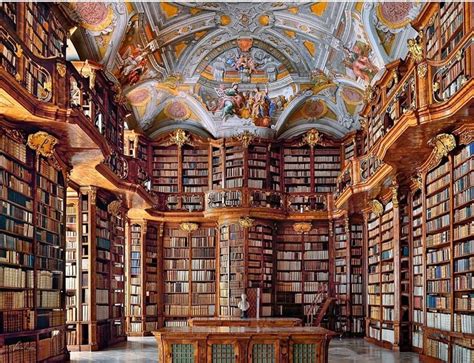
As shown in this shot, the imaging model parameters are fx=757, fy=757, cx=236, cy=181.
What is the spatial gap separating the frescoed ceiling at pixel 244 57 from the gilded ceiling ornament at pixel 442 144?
3.37 meters

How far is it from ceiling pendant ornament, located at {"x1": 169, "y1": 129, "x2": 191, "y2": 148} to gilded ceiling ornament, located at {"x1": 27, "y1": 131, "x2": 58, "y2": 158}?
10827 millimetres

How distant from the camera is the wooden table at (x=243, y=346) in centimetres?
1067

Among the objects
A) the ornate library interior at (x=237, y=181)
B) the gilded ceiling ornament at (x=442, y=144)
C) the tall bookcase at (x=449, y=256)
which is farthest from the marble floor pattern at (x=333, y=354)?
the gilded ceiling ornament at (x=442, y=144)

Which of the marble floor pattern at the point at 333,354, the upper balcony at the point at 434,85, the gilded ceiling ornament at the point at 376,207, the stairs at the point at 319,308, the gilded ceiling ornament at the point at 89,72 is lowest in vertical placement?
the marble floor pattern at the point at 333,354

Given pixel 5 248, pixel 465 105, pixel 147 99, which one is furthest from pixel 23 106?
pixel 147 99

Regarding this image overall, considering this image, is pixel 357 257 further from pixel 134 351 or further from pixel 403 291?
pixel 134 351

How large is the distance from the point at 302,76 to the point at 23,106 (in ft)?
41.8

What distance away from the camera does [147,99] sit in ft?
72.8

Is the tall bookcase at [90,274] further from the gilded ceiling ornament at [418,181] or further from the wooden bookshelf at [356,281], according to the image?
the wooden bookshelf at [356,281]

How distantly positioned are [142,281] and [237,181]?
407 centimetres

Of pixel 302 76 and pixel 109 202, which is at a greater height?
pixel 302 76

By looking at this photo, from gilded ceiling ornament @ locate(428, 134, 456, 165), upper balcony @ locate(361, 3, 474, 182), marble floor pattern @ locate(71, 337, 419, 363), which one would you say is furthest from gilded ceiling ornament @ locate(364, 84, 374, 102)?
marble floor pattern @ locate(71, 337, 419, 363)

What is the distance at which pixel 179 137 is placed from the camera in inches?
907

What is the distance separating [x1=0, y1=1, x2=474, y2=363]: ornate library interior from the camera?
36.2ft
